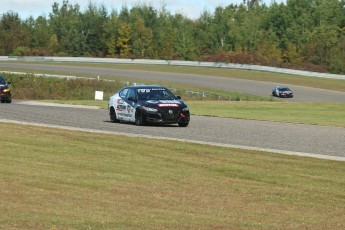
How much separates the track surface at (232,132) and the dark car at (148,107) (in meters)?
0.31

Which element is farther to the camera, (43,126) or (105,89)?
(105,89)

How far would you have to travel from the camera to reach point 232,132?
26234 millimetres

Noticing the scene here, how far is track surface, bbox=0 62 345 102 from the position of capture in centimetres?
7062

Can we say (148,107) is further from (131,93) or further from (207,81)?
(207,81)

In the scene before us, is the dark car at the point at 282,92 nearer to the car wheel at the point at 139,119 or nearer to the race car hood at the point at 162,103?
the race car hood at the point at 162,103

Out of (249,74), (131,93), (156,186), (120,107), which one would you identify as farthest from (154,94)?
(249,74)

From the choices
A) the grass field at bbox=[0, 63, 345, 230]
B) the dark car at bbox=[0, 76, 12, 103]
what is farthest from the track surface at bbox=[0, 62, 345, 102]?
the grass field at bbox=[0, 63, 345, 230]

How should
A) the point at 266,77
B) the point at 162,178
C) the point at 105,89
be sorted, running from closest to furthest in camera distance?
the point at 162,178, the point at 105,89, the point at 266,77

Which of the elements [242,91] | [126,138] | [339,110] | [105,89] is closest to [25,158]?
[126,138]

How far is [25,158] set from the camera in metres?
17.5

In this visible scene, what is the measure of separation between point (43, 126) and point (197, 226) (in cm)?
1463

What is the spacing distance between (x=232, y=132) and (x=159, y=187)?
1170 centimetres

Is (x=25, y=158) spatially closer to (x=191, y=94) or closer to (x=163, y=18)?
(x=191, y=94)

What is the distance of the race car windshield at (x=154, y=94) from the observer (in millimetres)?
29391
